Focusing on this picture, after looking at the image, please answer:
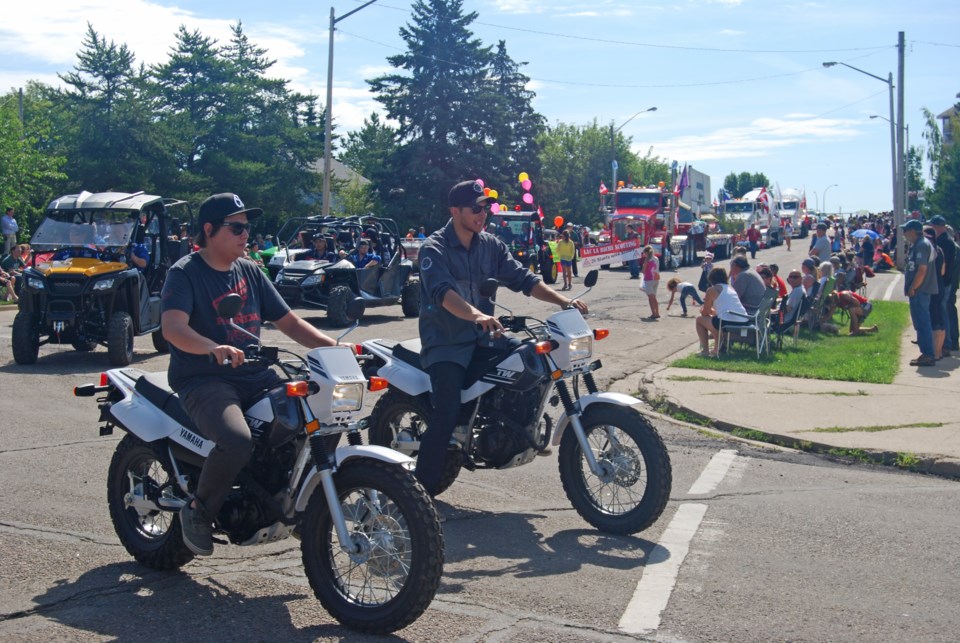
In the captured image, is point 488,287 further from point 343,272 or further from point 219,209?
point 343,272

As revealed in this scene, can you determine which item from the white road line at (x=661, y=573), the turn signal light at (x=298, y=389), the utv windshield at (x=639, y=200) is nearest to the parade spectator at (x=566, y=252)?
the utv windshield at (x=639, y=200)

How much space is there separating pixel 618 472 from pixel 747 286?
9.98 m

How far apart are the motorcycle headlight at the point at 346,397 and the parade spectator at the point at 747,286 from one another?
37.6 feet

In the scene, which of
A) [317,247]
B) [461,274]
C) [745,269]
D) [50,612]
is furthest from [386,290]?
[50,612]

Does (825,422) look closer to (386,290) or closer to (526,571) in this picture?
(526,571)

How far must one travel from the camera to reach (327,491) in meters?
4.45

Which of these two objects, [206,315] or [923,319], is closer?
[206,315]

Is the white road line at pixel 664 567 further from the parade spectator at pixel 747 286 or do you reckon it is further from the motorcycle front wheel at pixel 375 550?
the parade spectator at pixel 747 286

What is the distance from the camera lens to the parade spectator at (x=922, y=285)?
42.3 ft

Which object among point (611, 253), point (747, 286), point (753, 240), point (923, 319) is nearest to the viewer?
point (923, 319)

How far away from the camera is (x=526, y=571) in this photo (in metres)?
5.36

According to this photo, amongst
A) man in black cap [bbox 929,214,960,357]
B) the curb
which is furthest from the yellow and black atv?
man in black cap [bbox 929,214,960,357]

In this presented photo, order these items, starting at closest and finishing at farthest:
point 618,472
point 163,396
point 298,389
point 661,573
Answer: point 298,389, point 163,396, point 661,573, point 618,472

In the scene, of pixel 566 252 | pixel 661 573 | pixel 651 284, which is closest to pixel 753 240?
pixel 566 252
